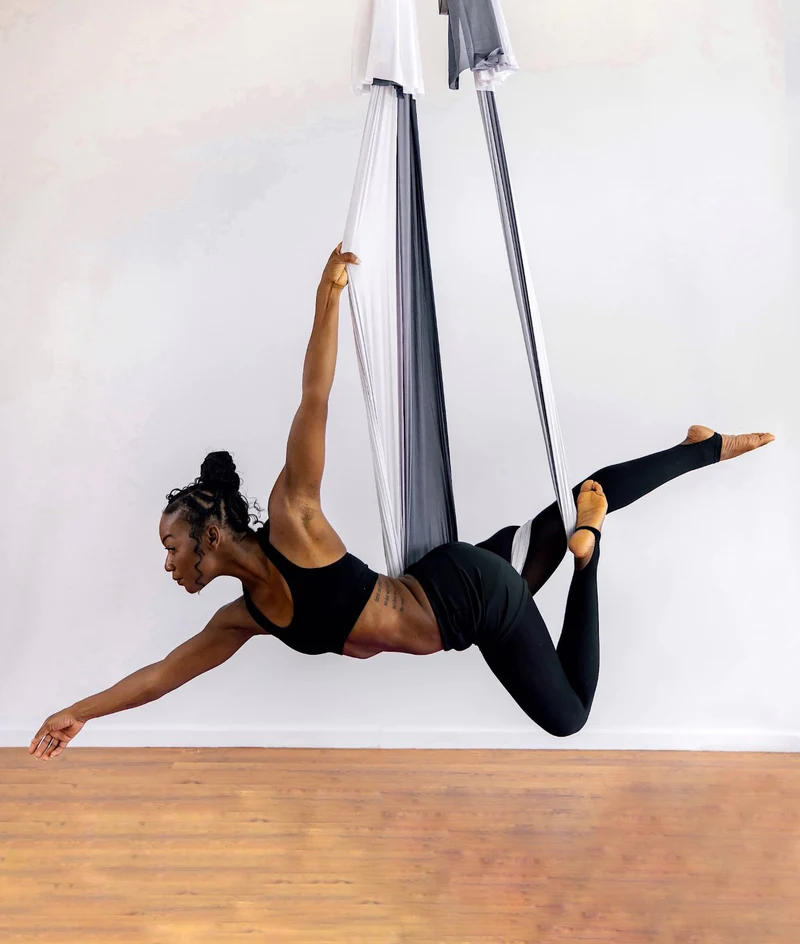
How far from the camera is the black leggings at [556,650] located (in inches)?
85.5

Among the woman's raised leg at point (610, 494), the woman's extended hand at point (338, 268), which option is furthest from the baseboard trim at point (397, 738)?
the woman's extended hand at point (338, 268)

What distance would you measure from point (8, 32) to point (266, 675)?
2.60m

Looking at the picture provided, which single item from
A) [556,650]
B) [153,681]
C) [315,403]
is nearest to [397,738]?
[556,650]

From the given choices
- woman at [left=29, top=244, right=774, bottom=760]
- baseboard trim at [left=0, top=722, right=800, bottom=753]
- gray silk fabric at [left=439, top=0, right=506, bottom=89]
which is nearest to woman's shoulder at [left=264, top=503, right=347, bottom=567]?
woman at [left=29, top=244, right=774, bottom=760]

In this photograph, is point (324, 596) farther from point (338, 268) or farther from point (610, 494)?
point (610, 494)

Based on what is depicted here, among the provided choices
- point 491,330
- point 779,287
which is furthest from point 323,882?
point 779,287

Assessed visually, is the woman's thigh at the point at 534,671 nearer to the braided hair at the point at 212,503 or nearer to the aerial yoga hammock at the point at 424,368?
the aerial yoga hammock at the point at 424,368

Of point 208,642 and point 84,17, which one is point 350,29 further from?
point 208,642

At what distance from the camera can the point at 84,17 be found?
338cm

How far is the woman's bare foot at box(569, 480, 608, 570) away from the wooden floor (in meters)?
0.84

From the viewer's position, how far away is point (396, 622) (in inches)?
84.0

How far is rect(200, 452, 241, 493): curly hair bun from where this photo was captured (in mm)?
2107

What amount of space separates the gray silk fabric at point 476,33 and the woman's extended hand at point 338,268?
20.8 inches

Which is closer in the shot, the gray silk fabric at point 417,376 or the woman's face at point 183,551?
the woman's face at point 183,551
